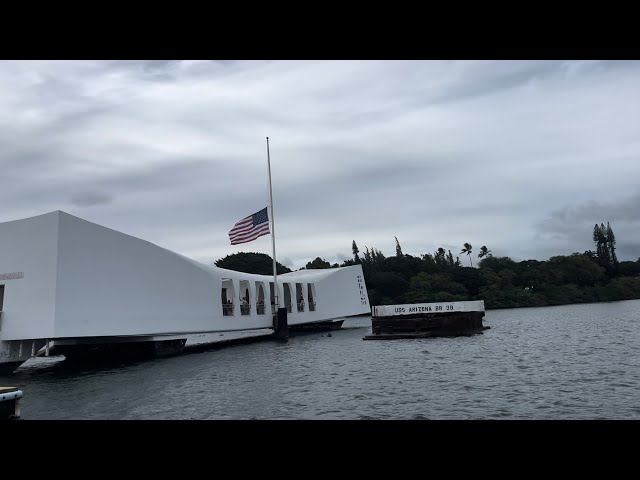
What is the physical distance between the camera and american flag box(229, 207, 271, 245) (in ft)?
93.2

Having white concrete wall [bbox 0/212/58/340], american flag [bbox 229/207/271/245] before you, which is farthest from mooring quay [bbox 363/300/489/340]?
white concrete wall [bbox 0/212/58/340]

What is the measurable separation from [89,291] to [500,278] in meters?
69.6

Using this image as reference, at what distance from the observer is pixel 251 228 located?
28.8 m

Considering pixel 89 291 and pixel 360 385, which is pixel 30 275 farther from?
pixel 360 385

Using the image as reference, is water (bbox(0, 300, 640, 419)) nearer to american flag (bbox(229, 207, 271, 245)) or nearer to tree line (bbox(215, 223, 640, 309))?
american flag (bbox(229, 207, 271, 245))

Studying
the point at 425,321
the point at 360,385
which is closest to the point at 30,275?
the point at 360,385

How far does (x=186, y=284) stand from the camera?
2567 centimetres

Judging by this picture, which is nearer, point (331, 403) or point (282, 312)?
point (331, 403)

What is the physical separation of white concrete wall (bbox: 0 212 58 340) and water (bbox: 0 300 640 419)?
195 centimetres
